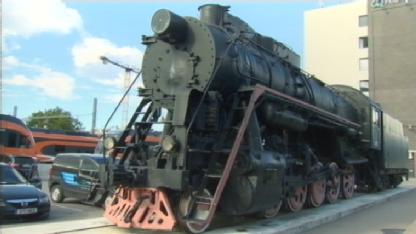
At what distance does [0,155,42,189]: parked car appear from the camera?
18525 mm

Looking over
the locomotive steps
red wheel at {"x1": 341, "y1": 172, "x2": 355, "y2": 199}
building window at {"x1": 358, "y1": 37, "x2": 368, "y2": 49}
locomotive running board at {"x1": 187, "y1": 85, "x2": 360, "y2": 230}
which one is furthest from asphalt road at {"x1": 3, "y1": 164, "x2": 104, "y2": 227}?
building window at {"x1": 358, "y1": 37, "x2": 368, "y2": 49}

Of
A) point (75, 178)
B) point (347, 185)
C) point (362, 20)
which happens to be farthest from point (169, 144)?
point (362, 20)

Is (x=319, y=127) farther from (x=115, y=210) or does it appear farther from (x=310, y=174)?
(x=115, y=210)

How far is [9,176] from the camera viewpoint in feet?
45.9

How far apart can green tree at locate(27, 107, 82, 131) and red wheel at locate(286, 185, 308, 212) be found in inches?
2779

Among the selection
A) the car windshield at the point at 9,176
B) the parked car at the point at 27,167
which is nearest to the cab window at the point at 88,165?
the parked car at the point at 27,167

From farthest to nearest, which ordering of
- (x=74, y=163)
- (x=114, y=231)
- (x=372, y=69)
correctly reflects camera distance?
(x=372, y=69) < (x=74, y=163) < (x=114, y=231)

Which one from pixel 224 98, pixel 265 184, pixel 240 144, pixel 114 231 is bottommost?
pixel 114 231

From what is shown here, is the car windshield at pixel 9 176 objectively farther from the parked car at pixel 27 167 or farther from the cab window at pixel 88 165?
the parked car at pixel 27 167

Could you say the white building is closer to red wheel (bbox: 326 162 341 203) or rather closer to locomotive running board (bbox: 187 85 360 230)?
red wheel (bbox: 326 162 341 203)

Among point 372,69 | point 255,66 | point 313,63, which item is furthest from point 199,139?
point 313,63

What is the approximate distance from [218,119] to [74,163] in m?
8.12

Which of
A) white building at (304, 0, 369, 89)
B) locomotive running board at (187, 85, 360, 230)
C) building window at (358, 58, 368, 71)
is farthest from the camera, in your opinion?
white building at (304, 0, 369, 89)

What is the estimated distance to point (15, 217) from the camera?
12273mm
